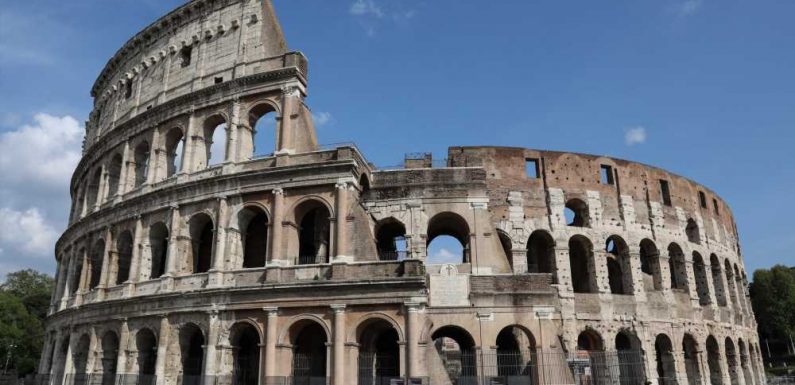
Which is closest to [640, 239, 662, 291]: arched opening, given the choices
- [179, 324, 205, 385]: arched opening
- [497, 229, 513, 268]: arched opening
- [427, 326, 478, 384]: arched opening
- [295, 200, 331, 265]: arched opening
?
[497, 229, 513, 268]: arched opening

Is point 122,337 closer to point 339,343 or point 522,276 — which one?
point 339,343

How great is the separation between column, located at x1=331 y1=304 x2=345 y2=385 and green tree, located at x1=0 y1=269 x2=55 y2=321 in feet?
138

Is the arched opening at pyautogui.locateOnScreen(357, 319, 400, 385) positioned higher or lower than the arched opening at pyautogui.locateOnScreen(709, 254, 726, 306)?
lower

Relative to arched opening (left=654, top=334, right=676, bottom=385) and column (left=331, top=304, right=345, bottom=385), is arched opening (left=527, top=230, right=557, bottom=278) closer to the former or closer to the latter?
arched opening (left=654, top=334, right=676, bottom=385)

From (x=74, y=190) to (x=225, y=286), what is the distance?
660 inches

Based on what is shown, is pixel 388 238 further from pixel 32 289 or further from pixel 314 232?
pixel 32 289

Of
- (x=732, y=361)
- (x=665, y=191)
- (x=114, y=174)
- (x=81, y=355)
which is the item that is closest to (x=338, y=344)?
(x=81, y=355)

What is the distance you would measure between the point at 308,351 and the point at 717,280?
68.6ft

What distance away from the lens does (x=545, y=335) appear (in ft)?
58.2

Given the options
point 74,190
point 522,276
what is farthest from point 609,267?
point 74,190

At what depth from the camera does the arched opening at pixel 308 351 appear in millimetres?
16984

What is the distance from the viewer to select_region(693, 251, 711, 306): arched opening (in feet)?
85.8

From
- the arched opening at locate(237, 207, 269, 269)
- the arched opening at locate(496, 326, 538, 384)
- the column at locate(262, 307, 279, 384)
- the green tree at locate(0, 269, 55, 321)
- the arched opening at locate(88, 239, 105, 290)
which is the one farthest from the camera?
the green tree at locate(0, 269, 55, 321)

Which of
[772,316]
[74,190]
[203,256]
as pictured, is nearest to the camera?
[203,256]
